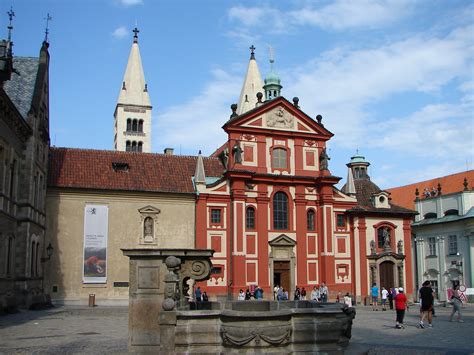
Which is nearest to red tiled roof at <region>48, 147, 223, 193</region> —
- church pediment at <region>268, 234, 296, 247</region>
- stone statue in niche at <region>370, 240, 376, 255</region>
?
church pediment at <region>268, 234, 296, 247</region>

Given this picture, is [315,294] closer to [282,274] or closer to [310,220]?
[282,274]

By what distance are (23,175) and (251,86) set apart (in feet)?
132

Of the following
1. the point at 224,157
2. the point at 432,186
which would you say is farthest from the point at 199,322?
the point at 432,186

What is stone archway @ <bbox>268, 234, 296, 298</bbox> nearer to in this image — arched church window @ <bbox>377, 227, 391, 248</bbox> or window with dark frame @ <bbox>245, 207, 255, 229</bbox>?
window with dark frame @ <bbox>245, 207, 255, 229</bbox>

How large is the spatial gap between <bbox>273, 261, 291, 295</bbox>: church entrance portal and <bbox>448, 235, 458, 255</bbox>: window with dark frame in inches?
672

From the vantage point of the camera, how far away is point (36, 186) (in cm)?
3272

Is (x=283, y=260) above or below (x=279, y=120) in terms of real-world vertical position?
below

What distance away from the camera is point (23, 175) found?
2959 cm

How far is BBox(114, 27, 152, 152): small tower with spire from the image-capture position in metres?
75.1

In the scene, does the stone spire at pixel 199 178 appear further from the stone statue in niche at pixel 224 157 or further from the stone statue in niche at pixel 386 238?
the stone statue in niche at pixel 386 238

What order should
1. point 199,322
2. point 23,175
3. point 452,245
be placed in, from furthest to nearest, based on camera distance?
point 452,245 < point 23,175 < point 199,322

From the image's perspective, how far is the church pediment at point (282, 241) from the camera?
40.5 meters

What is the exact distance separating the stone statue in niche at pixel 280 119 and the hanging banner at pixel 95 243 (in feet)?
47.0

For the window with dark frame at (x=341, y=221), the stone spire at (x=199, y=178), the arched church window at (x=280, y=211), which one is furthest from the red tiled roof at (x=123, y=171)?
the window with dark frame at (x=341, y=221)
